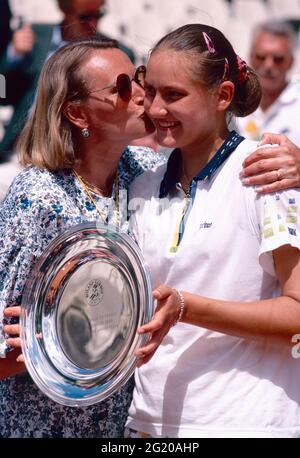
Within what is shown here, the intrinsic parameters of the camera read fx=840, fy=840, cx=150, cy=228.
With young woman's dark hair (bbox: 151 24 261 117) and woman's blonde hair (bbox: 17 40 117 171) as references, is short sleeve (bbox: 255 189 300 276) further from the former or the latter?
woman's blonde hair (bbox: 17 40 117 171)

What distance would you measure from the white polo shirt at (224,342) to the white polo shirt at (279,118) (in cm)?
144

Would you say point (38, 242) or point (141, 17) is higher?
point (141, 17)

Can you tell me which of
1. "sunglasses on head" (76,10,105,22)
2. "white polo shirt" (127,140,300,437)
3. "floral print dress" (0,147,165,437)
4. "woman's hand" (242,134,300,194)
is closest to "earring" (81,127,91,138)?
"floral print dress" (0,147,165,437)

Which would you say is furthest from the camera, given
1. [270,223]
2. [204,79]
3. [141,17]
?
[141,17]

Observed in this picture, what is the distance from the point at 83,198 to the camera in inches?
84.4

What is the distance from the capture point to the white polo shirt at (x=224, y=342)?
1.88 meters

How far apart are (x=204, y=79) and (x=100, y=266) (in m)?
0.52

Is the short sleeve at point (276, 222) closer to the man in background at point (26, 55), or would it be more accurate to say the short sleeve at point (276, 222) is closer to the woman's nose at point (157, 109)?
the woman's nose at point (157, 109)

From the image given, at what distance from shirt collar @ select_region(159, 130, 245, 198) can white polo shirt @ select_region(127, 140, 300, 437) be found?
0.06 ft

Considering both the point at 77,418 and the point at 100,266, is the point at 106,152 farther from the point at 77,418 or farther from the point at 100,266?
the point at 77,418

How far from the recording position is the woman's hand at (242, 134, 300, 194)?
6.17 feet

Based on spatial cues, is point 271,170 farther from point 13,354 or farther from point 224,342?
point 13,354

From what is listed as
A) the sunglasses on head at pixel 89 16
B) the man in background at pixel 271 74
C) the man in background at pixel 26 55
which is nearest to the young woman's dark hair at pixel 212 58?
the man in background at pixel 26 55

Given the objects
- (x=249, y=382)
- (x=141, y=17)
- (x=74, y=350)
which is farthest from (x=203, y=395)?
(x=141, y=17)
